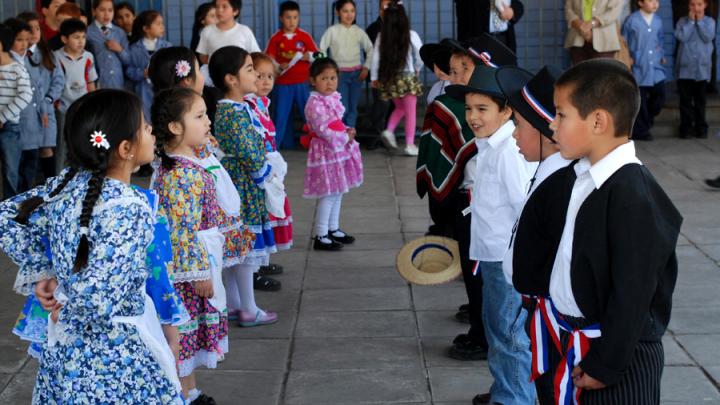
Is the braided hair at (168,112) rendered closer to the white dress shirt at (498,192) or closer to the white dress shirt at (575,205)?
the white dress shirt at (498,192)

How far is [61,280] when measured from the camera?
12.4 ft

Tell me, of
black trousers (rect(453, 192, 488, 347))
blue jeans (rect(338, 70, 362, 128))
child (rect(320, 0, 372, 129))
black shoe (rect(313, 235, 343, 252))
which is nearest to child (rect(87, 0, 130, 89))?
child (rect(320, 0, 372, 129))

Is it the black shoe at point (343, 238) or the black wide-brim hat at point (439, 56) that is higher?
the black wide-brim hat at point (439, 56)

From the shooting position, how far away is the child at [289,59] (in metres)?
12.9

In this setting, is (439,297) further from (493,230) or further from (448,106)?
(493,230)

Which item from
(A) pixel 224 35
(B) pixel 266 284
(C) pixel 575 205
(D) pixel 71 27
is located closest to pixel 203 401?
(B) pixel 266 284

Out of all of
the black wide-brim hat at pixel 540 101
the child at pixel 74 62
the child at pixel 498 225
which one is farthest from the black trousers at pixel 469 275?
the child at pixel 74 62

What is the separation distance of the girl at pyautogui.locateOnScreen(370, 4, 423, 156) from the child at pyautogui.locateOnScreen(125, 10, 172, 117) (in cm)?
246

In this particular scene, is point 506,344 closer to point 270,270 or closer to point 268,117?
point 268,117

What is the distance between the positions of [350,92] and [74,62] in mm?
3691

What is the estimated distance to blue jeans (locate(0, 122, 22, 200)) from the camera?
32.5 feet

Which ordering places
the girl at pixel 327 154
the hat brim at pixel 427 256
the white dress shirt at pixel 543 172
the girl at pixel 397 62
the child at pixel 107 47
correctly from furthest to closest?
the girl at pixel 397 62, the child at pixel 107 47, the girl at pixel 327 154, the hat brim at pixel 427 256, the white dress shirt at pixel 543 172

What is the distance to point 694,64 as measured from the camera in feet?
42.6

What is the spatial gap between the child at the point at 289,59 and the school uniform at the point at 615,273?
31.0 ft
